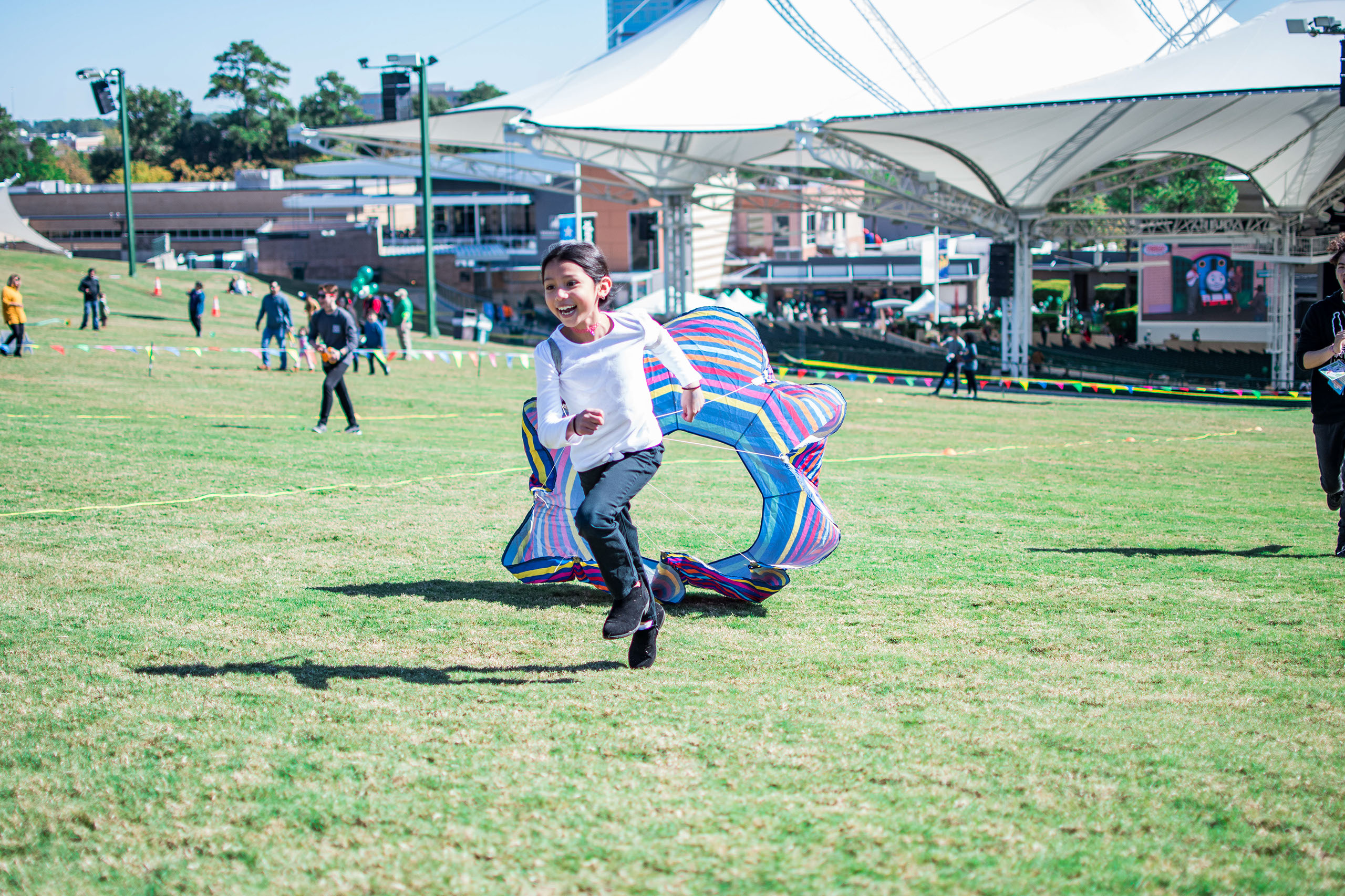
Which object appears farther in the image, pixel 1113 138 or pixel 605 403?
pixel 1113 138

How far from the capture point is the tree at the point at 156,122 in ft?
349

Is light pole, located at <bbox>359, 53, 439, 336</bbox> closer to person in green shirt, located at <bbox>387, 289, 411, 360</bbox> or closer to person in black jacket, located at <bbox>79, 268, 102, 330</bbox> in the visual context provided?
person in green shirt, located at <bbox>387, 289, 411, 360</bbox>

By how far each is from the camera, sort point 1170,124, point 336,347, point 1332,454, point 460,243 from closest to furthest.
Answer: point 1332,454 → point 336,347 → point 1170,124 → point 460,243

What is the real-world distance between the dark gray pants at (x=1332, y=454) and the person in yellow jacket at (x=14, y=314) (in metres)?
22.3

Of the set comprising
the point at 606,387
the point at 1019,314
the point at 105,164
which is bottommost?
the point at 606,387

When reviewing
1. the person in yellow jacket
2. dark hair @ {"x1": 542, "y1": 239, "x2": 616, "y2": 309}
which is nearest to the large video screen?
the person in yellow jacket

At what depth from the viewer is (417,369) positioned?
27531 millimetres

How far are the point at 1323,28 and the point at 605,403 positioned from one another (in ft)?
66.4

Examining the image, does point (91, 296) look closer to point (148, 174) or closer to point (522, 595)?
point (522, 595)

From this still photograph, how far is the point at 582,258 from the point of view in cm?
524

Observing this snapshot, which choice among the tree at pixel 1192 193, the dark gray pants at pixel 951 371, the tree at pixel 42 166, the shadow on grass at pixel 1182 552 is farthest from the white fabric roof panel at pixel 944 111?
the tree at pixel 42 166

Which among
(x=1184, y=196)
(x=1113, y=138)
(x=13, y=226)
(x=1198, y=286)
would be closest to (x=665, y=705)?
(x=1113, y=138)

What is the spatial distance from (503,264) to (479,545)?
5727 cm

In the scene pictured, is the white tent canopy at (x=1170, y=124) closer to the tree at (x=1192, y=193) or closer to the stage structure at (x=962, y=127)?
the stage structure at (x=962, y=127)
